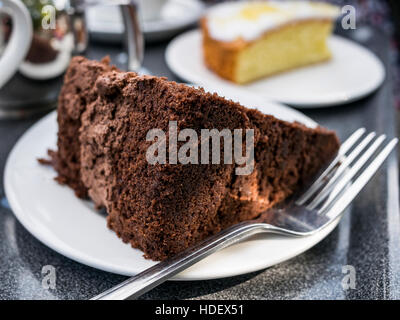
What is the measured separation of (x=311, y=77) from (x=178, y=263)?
3.21ft

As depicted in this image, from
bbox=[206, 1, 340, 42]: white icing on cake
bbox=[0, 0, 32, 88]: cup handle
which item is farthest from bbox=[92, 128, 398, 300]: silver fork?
bbox=[206, 1, 340, 42]: white icing on cake

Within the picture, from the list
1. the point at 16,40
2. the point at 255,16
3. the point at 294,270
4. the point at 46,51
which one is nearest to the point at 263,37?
the point at 255,16

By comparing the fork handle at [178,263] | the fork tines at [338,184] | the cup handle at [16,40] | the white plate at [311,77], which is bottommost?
the white plate at [311,77]

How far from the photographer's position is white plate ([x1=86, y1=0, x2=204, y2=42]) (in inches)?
62.9

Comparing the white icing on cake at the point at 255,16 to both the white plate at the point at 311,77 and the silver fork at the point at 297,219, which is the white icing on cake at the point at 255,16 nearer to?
the white plate at the point at 311,77

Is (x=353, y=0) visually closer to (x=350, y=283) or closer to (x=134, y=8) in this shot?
(x=134, y=8)

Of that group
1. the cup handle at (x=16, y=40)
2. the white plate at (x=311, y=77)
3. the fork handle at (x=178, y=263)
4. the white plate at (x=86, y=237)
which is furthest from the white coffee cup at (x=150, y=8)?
the fork handle at (x=178, y=263)

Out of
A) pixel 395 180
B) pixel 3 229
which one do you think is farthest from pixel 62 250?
pixel 395 180

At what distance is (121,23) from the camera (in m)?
1.67

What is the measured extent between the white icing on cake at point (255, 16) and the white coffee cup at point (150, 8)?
215 millimetres

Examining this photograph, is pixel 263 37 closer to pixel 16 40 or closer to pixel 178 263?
pixel 16 40

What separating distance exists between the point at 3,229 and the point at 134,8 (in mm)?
673

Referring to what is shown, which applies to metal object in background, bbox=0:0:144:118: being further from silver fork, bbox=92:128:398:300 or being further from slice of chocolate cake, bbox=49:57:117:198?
silver fork, bbox=92:128:398:300

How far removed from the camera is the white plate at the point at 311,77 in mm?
1316
